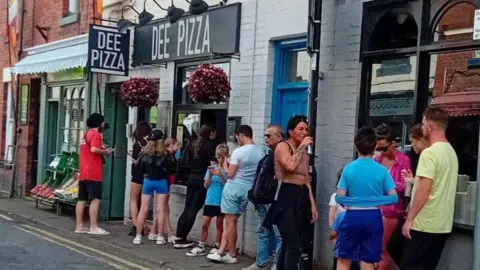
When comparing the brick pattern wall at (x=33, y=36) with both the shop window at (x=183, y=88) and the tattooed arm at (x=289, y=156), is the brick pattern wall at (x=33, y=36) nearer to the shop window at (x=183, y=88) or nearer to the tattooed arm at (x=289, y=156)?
the shop window at (x=183, y=88)

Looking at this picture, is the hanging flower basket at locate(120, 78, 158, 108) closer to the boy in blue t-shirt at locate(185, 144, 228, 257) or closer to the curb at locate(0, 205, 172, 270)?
the curb at locate(0, 205, 172, 270)

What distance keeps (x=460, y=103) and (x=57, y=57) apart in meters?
10.2

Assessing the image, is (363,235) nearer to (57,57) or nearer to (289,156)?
(289,156)

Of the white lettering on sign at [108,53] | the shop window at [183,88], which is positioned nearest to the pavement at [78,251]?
the shop window at [183,88]

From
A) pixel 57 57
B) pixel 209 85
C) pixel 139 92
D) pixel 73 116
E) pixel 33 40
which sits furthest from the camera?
pixel 33 40

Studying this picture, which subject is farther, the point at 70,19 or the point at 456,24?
the point at 70,19

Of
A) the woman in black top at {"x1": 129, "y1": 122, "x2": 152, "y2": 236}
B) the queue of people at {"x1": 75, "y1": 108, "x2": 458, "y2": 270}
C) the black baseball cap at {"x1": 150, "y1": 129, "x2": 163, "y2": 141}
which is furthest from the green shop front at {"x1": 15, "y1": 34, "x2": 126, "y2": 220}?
the queue of people at {"x1": 75, "y1": 108, "x2": 458, "y2": 270}

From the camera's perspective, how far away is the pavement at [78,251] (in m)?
9.97

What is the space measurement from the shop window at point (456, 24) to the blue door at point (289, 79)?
2.31 metres

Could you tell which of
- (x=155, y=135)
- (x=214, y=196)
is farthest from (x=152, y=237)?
(x=214, y=196)

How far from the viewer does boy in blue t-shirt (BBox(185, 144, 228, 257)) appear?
10302 millimetres

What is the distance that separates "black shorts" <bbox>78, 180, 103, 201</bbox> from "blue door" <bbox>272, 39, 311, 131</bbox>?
12.2ft

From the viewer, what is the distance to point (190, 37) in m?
12.6

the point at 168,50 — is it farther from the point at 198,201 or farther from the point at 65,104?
the point at 65,104
